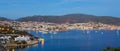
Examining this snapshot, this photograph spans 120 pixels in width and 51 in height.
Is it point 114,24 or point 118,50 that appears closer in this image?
point 118,50

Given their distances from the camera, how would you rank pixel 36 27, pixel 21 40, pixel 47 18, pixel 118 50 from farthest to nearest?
1. pixel 47 18
2. pixel 36 27
3. pixel 21 40
4. pixel 118 50

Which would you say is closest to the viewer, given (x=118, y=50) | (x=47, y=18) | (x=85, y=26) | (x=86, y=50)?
(x=118, y=50)

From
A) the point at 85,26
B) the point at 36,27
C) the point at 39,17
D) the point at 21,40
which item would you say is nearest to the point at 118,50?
the point at 21,40

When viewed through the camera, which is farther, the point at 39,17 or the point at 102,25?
the point at 39,17

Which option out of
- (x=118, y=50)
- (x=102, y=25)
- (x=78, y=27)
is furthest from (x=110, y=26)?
(x=118, y=50)

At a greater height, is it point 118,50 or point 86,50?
point 118,50

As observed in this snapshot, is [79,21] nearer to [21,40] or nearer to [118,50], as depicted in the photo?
[21,40]

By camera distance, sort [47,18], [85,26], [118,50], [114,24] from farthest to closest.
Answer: [47,18] → [114,24] → [85,26] → [118,50]

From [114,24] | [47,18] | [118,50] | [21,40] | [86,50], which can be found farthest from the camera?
[47,18]

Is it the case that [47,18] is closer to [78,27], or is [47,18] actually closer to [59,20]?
[59,20]
